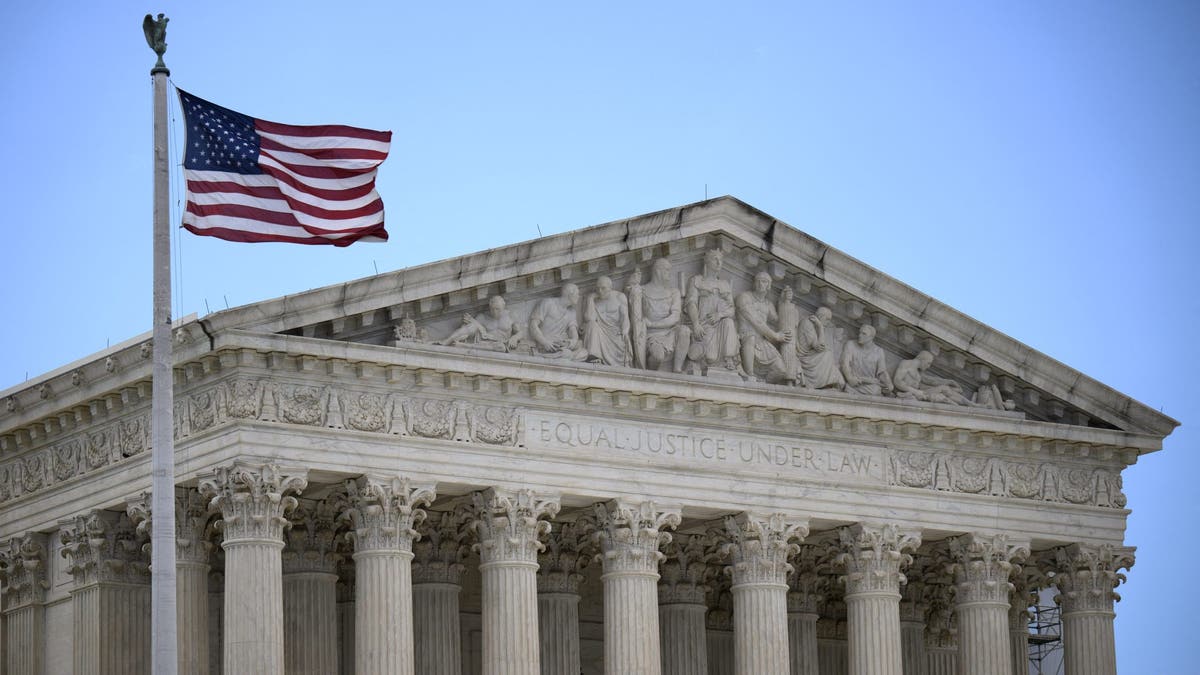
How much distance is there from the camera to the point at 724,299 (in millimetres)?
56156

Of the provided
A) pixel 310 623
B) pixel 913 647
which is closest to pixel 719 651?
pixel 913 647

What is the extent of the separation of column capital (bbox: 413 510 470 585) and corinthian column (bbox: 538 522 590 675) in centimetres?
210

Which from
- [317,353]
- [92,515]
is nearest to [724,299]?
[317,353]

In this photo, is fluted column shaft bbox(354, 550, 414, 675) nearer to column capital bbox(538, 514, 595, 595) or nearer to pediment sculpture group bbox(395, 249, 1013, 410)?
pediment sculpture group bbox(395, 249, 1013, 410)

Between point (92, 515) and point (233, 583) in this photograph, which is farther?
point (92, 515)

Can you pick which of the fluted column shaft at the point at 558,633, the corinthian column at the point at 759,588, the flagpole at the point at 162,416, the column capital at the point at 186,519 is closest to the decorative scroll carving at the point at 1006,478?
the corinthian column at the point at 759,588

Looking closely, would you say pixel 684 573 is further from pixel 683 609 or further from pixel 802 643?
pixel 802 643

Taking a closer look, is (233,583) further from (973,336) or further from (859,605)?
(973,336)

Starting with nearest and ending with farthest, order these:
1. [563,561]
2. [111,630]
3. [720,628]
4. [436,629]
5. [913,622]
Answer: [111,630] → [436,629] → [563,561] → [720,628] → [913,622]

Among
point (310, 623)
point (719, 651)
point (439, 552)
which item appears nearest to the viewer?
point (310, 623)

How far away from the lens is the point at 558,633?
191ft

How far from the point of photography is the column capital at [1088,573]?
197 ft

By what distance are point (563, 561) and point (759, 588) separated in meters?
4.81

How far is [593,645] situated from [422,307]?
42.7ft
